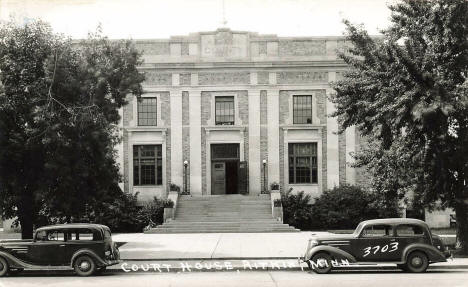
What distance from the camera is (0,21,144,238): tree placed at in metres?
18.5

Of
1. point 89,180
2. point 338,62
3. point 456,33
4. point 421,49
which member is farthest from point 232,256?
point 338,62

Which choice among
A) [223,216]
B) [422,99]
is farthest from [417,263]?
[223,216]

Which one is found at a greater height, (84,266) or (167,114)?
(167,114)

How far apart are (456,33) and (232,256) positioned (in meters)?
10.0

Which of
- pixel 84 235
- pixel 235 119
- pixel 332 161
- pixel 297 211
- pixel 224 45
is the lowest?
pixel 297 211

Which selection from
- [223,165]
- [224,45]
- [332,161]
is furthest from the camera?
[224,45]

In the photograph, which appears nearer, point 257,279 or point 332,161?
point 257,279

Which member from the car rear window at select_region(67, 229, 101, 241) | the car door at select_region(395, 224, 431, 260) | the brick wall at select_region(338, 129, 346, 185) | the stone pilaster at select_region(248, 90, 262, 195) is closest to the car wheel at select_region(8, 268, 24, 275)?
the car rear window at select_region(67, 229, 101, 241)

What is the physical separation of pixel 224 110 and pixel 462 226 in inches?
692

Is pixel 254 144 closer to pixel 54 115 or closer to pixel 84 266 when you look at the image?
pixel 54 115

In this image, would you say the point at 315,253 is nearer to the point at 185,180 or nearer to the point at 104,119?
the point at 104,119

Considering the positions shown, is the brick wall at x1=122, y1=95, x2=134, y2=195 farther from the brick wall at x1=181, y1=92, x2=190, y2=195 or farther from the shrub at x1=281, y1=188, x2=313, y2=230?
the shrub at x1=281, y1=188, x2=313, y2=230

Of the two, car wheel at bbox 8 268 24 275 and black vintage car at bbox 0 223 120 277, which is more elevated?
black vintage car at bbox 0 223 120 277

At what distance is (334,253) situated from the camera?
1491 cm
